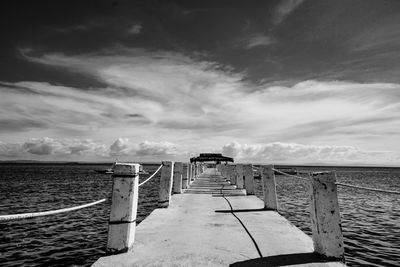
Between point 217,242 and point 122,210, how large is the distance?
1.60 metres

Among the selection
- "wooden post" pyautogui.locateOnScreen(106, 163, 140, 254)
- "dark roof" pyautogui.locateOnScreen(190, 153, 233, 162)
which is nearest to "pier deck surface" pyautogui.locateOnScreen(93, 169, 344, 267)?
"wooden post" pyautogui.locateOnScreen(106, 163, 140, 254)

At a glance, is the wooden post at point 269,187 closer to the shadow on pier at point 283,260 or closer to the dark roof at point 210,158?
the shadow on pier at point 283,260

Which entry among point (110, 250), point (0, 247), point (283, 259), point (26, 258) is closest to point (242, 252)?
point (283, 259)

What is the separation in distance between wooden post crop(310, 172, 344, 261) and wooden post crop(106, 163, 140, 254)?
8.83 ft

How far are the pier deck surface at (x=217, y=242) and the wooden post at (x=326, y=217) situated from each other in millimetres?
192

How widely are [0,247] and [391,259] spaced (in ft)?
44.5

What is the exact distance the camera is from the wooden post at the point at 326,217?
144 inches

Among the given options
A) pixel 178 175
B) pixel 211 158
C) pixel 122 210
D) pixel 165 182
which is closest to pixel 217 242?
pixel 122 210

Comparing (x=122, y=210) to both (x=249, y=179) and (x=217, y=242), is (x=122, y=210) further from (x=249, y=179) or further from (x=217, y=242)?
(x=249, y=179)

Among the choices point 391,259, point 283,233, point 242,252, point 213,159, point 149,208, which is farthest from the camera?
point 213,159

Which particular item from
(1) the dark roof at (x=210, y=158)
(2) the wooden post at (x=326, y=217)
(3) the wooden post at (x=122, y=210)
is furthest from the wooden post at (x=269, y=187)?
(1) the dark roof at (x=210, y=158)

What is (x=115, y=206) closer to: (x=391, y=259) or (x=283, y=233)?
(x=283, y=233)

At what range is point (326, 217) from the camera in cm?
375

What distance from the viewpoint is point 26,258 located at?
8398mm
